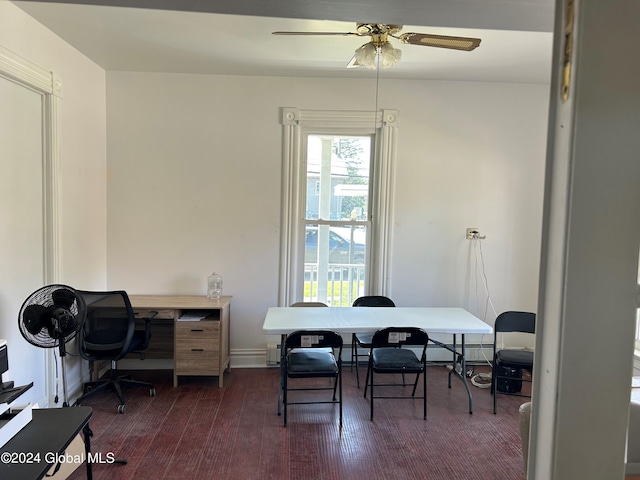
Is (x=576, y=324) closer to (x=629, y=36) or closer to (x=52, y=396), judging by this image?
(x=629, y=36)

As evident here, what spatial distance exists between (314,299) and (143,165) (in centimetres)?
217

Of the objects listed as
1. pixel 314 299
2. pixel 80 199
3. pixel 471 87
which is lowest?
pixel 314 299

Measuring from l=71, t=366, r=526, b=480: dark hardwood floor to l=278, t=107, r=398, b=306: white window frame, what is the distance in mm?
1133

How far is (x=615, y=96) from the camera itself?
660 mm

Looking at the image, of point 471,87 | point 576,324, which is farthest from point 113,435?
point 471,87

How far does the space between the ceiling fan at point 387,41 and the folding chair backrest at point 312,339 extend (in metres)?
1.87

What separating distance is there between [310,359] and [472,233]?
217 cm

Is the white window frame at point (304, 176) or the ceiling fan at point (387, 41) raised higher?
the ceiling fan at point (387, 41)

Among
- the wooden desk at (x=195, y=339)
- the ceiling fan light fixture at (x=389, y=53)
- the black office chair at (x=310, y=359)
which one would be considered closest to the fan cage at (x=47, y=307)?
the wooden desk at (x=195, y=339)

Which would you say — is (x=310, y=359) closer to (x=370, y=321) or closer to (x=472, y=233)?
(x=370, y=321)

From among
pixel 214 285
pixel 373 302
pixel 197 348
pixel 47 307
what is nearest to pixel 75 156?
pixel 47 307

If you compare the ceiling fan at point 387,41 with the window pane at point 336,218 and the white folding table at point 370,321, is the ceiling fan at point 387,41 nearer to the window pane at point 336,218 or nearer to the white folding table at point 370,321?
the window pane at point 336,218

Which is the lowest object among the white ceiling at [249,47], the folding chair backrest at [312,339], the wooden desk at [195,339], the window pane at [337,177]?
the wooden desk at [195,339]

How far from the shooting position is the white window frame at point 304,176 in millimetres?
3836
